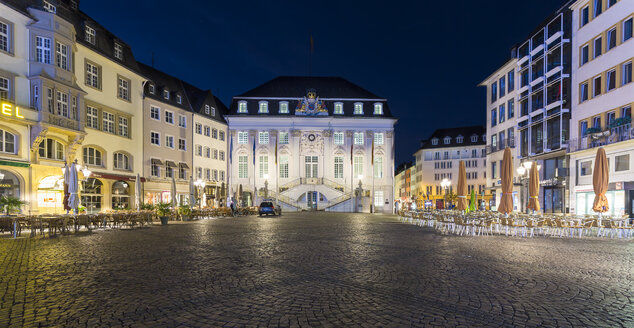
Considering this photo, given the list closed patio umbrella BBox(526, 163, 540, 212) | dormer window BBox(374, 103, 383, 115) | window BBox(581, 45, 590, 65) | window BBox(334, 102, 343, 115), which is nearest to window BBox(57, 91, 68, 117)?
closed patio umbrella BBox(526, 163, 540, 212)

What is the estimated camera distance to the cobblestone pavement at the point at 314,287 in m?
5.71

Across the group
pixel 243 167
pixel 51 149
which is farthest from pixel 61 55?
pixel 243 167

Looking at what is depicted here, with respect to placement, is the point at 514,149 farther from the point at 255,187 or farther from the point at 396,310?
the point at 396,310

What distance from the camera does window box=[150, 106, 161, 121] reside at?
39.3 metres

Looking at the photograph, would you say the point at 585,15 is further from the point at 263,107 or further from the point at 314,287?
the point at 263,107

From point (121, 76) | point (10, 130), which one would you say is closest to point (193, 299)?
point (10, 130)

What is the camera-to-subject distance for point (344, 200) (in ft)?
166

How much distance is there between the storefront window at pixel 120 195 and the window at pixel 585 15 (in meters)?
38.2

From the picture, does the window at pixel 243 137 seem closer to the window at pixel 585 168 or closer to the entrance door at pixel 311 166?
the entrance door at pixel 311 166

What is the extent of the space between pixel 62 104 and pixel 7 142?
4337 millimetres

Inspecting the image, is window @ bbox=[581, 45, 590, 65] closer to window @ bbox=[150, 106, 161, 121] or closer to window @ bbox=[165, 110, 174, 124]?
window @ bbox=[150, 106, 161, 121]

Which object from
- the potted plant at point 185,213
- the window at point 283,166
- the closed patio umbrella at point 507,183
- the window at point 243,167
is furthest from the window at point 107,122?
the closed patio umbrella at point 507,183

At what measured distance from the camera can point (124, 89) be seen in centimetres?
3544

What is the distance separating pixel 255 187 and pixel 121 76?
21684mm
